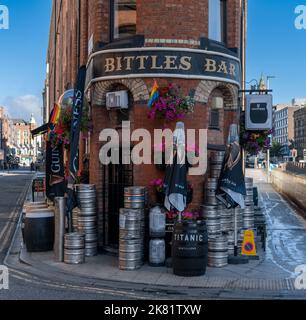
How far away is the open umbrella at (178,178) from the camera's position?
11102mm

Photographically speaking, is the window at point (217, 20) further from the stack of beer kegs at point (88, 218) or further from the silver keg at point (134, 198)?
the stack of beer kegs at point (88, 218)

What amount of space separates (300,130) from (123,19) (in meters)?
141

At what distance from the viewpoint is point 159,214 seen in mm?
11461

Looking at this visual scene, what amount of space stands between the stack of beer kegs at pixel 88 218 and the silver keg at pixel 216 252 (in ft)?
9.39

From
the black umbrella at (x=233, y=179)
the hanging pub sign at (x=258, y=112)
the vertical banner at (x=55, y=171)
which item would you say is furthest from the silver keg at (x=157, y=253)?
the vertical banner at (x=55, y=171)

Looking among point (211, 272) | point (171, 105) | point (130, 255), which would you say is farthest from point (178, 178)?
point (211, 272)

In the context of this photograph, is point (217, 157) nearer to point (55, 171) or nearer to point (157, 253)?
point (157, 253)

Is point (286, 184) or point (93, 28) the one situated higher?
point (93, 28)

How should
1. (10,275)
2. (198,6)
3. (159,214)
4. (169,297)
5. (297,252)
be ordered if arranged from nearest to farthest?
(169,297) < (10,275) < (159,214) < (198,6) < (297,252)

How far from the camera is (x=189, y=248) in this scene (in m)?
10.2

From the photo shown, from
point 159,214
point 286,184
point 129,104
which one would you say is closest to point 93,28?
point 129,104

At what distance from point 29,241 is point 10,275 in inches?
96.1

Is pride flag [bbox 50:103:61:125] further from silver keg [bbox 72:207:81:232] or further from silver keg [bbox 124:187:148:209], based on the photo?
silver keg [bbox 124:187:148:209]
